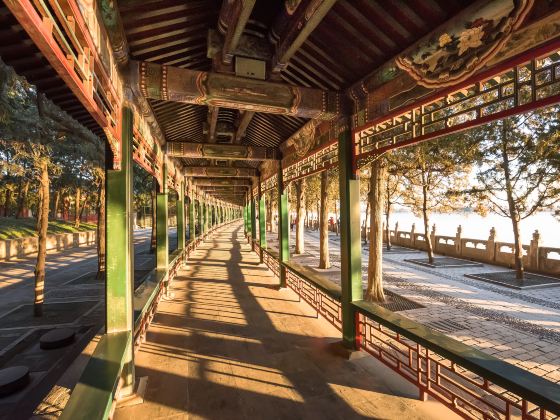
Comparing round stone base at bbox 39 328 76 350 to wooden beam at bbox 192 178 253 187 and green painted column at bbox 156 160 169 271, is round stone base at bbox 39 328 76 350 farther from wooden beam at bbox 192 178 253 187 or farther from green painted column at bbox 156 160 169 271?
wooden beam at bbox 192 178 253 187

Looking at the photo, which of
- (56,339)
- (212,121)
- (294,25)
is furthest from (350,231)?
(56,339)

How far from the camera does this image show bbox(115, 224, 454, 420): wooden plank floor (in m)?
3.53

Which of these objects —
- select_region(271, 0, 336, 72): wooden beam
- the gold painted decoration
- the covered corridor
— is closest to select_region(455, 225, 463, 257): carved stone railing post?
the covered corridor

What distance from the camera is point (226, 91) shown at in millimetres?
4254

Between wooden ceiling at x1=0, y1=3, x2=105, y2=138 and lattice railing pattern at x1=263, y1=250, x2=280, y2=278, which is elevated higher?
wooden ceiling at x1=0, y1=3, x2=105, y2=138

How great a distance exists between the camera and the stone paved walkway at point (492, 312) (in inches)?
224

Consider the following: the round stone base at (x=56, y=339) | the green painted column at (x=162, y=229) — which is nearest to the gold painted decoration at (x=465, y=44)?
the green painted column at (x=162, y=229)

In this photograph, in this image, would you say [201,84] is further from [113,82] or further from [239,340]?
[239,340]

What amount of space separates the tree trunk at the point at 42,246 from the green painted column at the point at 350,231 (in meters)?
9.27

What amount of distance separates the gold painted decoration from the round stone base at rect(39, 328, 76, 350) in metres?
8.83

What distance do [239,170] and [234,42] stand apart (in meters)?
10.1

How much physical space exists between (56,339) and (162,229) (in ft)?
11.5

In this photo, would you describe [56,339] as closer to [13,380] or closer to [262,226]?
[13,380]

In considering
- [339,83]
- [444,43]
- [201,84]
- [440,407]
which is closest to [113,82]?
[201,84]
